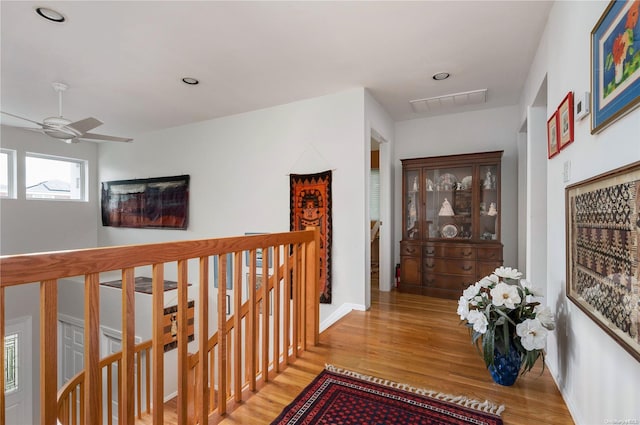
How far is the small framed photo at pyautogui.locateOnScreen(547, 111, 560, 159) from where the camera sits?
1.95 metres

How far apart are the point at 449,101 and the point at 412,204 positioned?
4.49 feet

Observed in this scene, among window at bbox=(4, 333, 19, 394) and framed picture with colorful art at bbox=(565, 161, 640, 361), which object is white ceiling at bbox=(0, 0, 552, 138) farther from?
window at bbox=(4, 333, 19, 394)

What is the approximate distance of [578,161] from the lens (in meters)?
1.58

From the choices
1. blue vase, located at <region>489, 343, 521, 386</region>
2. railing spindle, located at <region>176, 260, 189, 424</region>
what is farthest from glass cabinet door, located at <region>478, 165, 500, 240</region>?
railing spindle, located at <region>176, 260, 189, 424</region>

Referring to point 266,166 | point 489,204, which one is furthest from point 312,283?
point 489,204

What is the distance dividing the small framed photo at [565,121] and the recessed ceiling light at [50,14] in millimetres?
3314

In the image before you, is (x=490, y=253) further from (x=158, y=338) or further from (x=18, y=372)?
(x=18, y=372)

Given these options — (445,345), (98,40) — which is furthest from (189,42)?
(445,345)

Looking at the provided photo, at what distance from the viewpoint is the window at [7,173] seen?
16.1 ft

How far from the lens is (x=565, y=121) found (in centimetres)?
175

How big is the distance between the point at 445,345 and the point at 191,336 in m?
3.70

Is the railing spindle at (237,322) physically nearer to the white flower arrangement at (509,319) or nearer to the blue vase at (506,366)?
the white flower arrangement at (509,319)

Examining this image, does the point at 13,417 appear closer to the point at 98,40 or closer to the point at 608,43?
the point at 98,40

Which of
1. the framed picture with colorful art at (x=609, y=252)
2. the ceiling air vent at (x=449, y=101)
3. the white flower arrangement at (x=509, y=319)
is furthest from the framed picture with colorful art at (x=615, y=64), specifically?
the ceiling air vent at (x=449, y=101)
